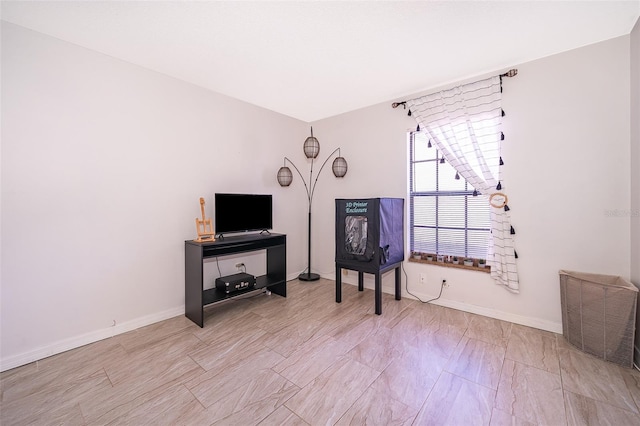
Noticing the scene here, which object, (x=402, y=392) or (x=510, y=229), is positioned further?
(x=510, y=229)

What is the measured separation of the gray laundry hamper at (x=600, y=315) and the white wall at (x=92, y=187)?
11.0ft

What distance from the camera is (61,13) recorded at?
1.84m

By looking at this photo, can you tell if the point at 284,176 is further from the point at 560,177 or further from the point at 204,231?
the point at 560,177

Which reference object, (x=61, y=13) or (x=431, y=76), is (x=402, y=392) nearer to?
(x=431, y=76)

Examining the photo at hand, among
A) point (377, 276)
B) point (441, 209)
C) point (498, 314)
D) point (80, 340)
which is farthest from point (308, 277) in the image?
point (80, 340)

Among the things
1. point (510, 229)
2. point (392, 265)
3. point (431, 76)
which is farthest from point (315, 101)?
point (510, 229)

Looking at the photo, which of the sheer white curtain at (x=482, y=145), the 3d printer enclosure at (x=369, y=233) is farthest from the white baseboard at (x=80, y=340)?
the sheer white curtain at (x=482, y=145)

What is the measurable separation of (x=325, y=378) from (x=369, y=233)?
56.9 inches

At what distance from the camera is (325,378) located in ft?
5.90

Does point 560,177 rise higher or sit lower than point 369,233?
higher

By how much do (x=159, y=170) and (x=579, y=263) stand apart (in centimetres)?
398

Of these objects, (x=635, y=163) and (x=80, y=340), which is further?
(x=80, y=340)

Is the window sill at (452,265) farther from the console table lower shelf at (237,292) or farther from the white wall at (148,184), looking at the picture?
the console table lower shelf at (237,292)

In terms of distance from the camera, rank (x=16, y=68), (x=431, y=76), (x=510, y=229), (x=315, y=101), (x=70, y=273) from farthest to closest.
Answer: (x=315, y=101), (x=431, y=76), (x=510, y=229), (x=70, y=273), (x=16, y=68)
